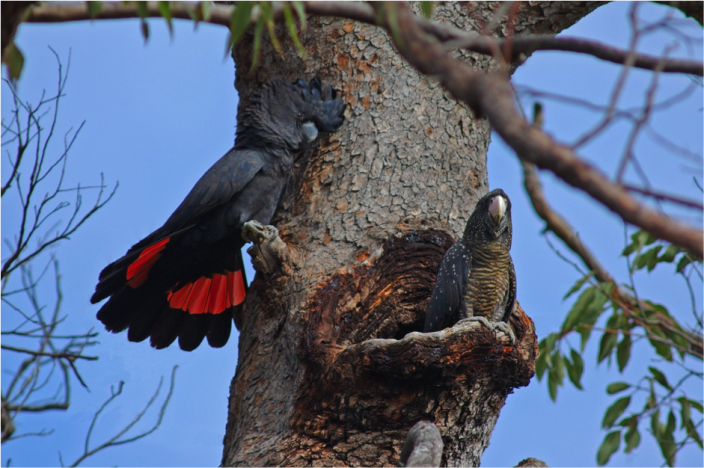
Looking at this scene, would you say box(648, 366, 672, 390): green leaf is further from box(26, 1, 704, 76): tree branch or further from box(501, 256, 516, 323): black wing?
box(26, 1, 704, 76): tree branch

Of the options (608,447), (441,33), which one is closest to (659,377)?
(608,447)

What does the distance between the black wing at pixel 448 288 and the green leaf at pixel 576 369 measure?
1247mm

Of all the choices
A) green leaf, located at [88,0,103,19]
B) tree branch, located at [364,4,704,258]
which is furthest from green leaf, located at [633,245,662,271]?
green leaf, located at [88,0,103,19]

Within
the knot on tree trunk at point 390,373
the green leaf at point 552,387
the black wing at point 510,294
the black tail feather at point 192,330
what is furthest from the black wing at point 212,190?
the green leaf at point 552,387

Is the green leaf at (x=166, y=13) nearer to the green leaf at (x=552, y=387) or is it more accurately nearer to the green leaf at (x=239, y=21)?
the green leaf at (x=239, y=21)

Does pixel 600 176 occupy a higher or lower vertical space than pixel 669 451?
lower

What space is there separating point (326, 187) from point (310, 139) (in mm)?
416

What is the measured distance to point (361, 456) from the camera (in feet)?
7.80

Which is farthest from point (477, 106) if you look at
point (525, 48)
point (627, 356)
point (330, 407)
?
point (627, 356)

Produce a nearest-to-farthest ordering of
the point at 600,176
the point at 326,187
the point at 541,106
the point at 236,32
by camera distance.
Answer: the point at 600,176 → the point at 541,106 → the point at 236,32 → the point at 326,187

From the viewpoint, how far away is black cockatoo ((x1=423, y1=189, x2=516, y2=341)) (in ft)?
9.34

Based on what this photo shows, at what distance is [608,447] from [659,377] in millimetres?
518

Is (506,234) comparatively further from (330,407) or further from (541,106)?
(541,106)

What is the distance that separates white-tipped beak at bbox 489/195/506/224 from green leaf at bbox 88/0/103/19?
2.07 meters
